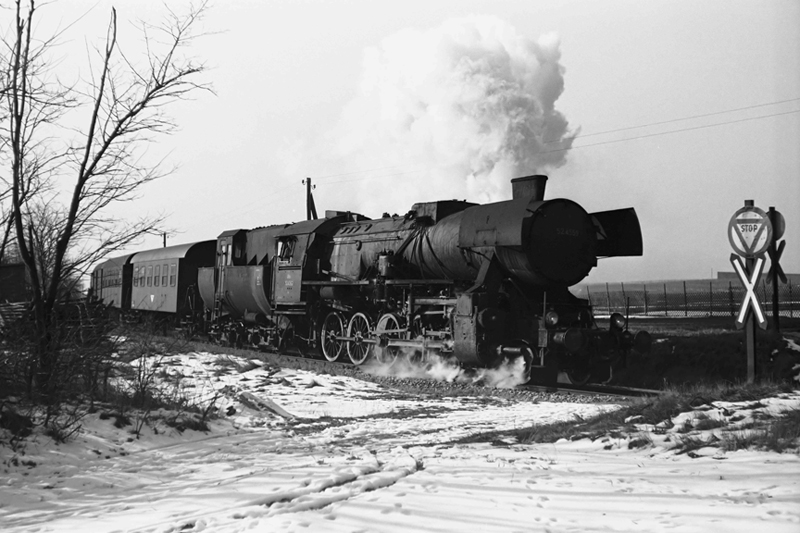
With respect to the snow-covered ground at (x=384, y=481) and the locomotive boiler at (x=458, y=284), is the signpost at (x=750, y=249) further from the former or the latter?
the locomotive boiler at (x=458, y=284)

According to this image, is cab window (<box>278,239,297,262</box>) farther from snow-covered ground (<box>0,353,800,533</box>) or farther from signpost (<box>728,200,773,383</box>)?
signpost (<box>728,200,773,383</box>)

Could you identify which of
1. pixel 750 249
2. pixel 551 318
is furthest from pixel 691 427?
pixel 551 318

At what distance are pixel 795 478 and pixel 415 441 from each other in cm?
352

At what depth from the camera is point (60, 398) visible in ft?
23.0

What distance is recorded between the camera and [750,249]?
8531 millimetres

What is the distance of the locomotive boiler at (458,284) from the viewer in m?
12.3

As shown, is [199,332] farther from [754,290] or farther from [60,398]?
[754,290]

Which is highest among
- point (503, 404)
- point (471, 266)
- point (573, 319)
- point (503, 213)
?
point (503, 213)

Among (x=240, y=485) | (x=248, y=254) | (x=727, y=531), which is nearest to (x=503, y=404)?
(x=240, y=485)

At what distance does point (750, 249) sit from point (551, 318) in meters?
4.07

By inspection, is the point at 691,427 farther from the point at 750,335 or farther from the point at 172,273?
the point at 172,273

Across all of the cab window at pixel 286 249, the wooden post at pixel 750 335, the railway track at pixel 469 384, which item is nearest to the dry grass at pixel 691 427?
the wooden post at pixel 750 335

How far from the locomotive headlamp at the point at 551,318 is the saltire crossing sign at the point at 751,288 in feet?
11.9

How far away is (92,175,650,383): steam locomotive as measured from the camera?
40.5ft
